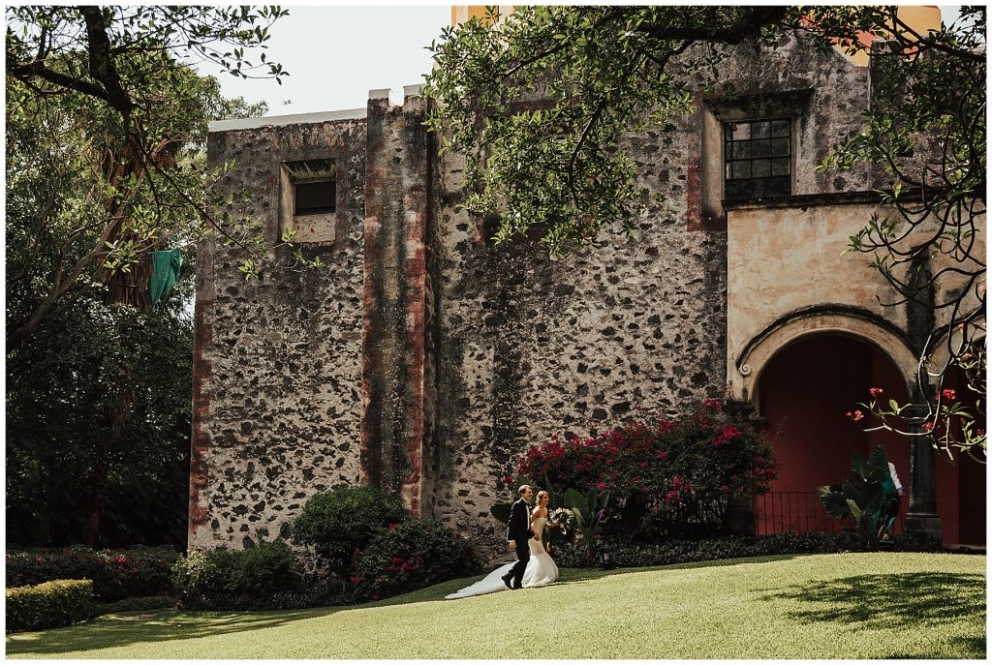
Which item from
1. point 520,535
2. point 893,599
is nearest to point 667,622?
point 893,599

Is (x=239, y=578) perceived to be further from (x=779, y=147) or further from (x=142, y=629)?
(x=779, y=147)

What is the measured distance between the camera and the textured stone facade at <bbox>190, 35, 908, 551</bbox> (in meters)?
17.9

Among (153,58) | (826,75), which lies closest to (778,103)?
(826,75)

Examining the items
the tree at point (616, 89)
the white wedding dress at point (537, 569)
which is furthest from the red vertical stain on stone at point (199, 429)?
the tree at point (616, 89)

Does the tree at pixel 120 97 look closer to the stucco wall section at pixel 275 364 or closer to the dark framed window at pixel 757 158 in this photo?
the stucco wall section at pixel 275 364

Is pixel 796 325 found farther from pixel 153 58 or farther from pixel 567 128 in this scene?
pixel 153 58

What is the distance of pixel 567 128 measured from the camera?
13.3 meters

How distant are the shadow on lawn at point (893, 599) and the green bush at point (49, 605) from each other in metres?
10.6

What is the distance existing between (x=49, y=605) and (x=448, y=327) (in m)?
7.08

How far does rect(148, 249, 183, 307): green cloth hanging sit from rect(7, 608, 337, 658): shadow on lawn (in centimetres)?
894

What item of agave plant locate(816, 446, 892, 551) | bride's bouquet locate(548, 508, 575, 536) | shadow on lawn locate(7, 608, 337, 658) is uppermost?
agave plant locate(816, 446, 892, 551)

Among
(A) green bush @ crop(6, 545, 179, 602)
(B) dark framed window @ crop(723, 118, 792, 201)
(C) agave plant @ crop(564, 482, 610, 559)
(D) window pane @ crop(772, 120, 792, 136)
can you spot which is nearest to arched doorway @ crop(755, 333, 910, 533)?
(B) dark framed window @ crop(723, 118, 792, 201)

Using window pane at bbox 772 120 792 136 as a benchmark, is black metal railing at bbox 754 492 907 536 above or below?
below

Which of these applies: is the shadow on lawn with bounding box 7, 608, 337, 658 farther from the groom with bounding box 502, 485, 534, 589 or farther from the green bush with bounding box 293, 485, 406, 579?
the groom with bounding box 502, 485, 534, 589
